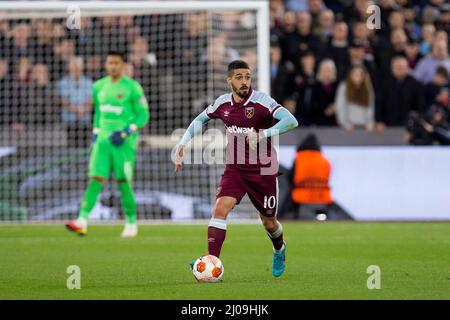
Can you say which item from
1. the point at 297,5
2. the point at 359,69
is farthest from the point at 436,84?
the point at 297,5

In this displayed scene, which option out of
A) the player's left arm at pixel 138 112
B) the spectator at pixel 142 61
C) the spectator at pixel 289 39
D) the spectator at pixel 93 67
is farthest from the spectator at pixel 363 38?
the player's left arm at pixel 138 112

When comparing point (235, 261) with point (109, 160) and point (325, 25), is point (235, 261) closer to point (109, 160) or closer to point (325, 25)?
point (109, 160)

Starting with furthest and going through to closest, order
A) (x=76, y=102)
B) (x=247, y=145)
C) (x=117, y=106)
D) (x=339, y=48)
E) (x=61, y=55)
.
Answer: (x=339, y=48) < (x=61, y=55) < (x=76, y=102) < (x=117, y=106) < (x=247, y=145)

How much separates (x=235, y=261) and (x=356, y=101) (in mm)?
8246

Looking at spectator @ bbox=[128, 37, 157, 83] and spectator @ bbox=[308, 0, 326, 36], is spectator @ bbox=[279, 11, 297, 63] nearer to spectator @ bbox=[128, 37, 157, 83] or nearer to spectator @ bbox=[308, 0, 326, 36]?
spectator @ bbox=[308, 0, 326, 36]

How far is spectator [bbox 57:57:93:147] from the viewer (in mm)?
19281

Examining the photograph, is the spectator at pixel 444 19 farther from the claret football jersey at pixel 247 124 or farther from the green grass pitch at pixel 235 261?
the claret football jersey at pixel 247 124

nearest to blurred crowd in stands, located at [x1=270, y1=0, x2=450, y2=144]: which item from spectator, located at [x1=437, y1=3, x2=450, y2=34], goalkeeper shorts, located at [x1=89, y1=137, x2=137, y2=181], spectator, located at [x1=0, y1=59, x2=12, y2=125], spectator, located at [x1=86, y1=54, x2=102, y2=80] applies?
spectator, located at [x1=437, y1=3, x2=450, y2=34]

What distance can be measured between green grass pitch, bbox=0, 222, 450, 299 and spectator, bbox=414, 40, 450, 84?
4201 millimetres

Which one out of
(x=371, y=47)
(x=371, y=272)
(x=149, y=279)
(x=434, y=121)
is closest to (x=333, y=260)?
(x=371, y=272)

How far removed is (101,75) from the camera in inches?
790

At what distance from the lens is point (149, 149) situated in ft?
62.0

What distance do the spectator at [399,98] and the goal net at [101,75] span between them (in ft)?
7.91

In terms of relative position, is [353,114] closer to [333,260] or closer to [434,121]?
[434,121]
